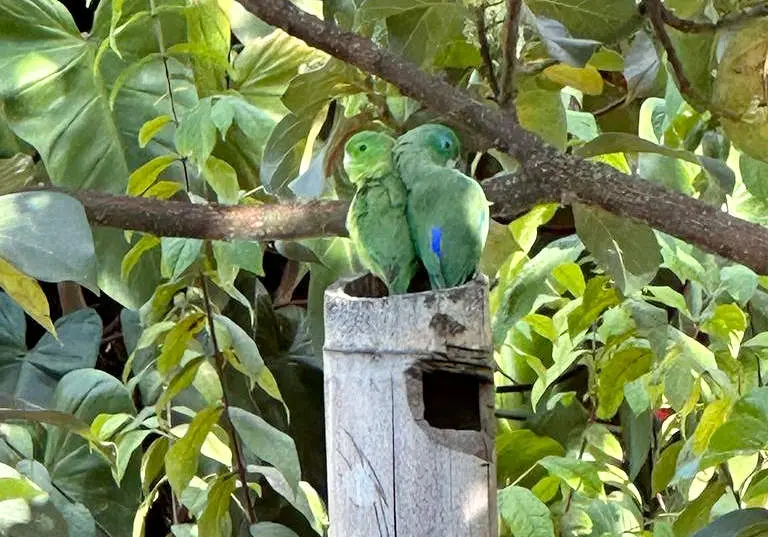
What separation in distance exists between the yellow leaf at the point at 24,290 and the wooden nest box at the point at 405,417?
6.9 inches

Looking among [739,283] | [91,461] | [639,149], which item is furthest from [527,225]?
[91,461]

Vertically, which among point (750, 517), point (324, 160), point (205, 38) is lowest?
point (750, 517)

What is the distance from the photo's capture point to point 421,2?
2.25 ft

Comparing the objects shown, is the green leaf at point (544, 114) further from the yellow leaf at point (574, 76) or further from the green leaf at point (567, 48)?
the green leaf at point (567, 48)

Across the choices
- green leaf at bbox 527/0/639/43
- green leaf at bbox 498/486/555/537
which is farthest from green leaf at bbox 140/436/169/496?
green leaf at bbox 527/0/639/43

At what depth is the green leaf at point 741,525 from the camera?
1.96 feet

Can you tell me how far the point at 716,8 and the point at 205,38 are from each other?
18.1 inches

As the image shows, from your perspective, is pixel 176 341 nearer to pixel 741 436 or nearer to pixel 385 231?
pixel 385 231

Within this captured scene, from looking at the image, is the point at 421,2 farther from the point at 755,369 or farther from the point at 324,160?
the point at 755,369

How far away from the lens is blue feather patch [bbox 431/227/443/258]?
0.55 m

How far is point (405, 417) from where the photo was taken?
20.6 inches

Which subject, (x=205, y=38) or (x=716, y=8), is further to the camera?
(x=205, y=38)

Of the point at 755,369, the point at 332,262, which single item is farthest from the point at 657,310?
the point at 332,262

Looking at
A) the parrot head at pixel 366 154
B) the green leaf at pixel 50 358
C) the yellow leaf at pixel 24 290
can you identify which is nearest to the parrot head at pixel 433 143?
the parrot head at pixel 366 154
